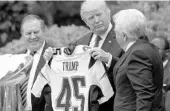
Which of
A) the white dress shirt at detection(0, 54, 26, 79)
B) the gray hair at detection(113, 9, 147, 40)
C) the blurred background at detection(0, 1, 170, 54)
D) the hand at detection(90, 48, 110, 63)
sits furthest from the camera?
the blurred background at detection(0, 1, 170, 54)

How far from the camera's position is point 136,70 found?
4.27 metres

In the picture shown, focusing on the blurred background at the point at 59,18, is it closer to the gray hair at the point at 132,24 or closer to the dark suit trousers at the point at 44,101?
the dark suit trousers at the point at 44,101

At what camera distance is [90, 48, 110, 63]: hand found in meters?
5.07

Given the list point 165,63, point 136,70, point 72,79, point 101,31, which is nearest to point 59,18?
point 165,63

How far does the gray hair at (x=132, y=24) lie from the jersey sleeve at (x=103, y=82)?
0.82 metres

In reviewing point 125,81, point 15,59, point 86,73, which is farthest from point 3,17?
point 125,81

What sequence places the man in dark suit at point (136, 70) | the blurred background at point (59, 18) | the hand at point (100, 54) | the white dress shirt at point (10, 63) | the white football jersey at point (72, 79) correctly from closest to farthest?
the man in dark suit at point (136, 70), the hand at point (100, 54), the white football jersey at point (72, 79), the white dress shirt at point (10, 63), the blurred background at point (59, 18)

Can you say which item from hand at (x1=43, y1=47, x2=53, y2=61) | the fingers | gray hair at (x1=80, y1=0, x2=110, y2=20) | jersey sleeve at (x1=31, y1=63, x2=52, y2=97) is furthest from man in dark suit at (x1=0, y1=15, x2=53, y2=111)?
the fingers

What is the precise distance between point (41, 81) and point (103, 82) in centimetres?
68

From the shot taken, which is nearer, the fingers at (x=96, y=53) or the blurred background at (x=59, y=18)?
the fingers at (x=96, y=53)

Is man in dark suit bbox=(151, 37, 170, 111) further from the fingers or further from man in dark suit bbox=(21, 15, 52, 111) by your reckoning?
man in dark suit bbox=(21, 15, 52, 111)

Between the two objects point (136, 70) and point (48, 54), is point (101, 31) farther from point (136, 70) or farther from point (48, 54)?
point (136, 70)

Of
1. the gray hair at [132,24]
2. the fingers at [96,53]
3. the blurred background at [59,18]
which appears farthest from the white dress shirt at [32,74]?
the blurred background at [59,18]

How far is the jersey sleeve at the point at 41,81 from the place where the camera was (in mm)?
5406
